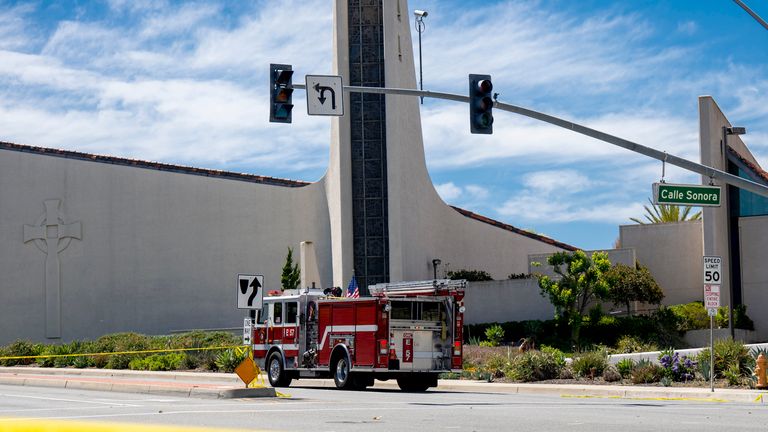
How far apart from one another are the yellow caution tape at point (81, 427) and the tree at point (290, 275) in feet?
126

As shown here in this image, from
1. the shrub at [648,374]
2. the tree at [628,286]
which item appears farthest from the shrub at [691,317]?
the shrub at [648,374]

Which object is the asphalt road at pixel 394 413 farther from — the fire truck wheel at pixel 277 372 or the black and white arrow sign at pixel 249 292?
the fire truck wheel at pixel 277 372

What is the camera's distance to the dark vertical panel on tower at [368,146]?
55.1 metres

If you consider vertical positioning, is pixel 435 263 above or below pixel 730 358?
above

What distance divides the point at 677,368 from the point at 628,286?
909 inches

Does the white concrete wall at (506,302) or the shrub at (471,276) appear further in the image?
the shrub at (471,276)

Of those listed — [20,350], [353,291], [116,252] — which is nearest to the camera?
[353,291]

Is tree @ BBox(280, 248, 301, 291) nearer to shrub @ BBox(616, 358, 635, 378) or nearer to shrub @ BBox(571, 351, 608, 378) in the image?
shrub @ BBox(571, 351, 608, 378)

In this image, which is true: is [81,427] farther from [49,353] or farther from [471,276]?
[471,276]

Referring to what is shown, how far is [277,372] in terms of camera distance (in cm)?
2877

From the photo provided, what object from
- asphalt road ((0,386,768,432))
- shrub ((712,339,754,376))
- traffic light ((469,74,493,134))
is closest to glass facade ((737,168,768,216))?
shrub ((712,339,754,376))

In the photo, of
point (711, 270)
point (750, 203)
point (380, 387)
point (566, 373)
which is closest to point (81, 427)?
point (380, 387)

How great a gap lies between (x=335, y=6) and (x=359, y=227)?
11821 mm

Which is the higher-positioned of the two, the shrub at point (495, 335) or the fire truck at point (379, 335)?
the fire truck at point (379, 335)
